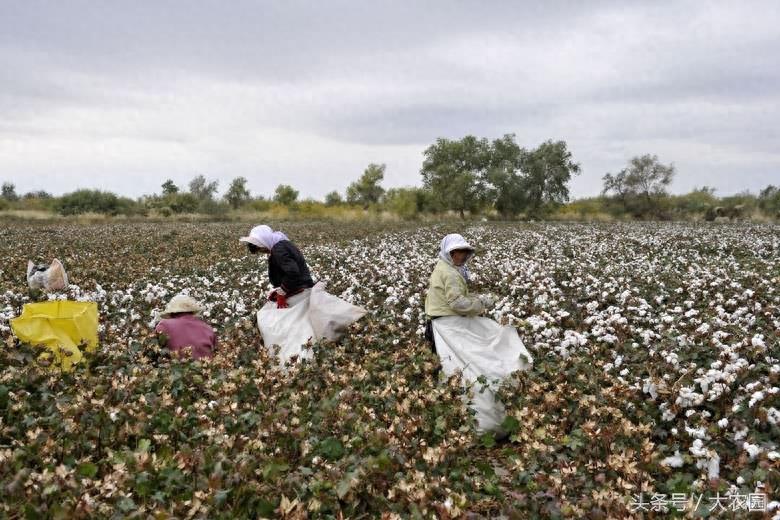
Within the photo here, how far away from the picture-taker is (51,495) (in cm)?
268

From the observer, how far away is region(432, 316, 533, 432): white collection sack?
4684mm

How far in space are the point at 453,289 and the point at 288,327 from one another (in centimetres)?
165

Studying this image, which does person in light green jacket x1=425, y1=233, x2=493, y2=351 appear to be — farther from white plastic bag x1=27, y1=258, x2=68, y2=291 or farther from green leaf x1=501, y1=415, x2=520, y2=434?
white plastic bag x1=27, y1=258, x2=68, y2=291

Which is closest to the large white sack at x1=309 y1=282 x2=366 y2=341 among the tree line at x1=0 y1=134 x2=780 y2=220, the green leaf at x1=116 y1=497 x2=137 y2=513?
the green leaf at x1=116 y1=497 x2=137 y2=513

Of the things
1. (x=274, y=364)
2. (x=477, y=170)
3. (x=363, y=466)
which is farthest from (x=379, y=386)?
(x=477, y=170)

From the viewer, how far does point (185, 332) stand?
5500 millimetres

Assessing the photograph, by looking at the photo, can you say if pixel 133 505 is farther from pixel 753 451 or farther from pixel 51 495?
pixel 753 451

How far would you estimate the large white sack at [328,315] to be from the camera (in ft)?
19.1

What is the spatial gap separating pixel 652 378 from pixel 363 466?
222 centimetres

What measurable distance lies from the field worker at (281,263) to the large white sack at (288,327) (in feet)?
0.40

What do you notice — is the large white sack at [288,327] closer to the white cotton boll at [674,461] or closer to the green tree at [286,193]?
the white cotton boll at [674,461]

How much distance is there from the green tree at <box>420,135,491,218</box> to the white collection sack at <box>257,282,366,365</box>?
36982 mm

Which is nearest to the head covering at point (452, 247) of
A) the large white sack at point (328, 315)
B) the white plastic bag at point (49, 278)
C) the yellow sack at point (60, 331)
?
the large white sack at point (328, 315)

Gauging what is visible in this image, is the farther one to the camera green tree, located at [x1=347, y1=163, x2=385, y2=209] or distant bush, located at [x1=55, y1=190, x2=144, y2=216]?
green tree, located at [x1=347, y1=163, x2=385, y2=209]
